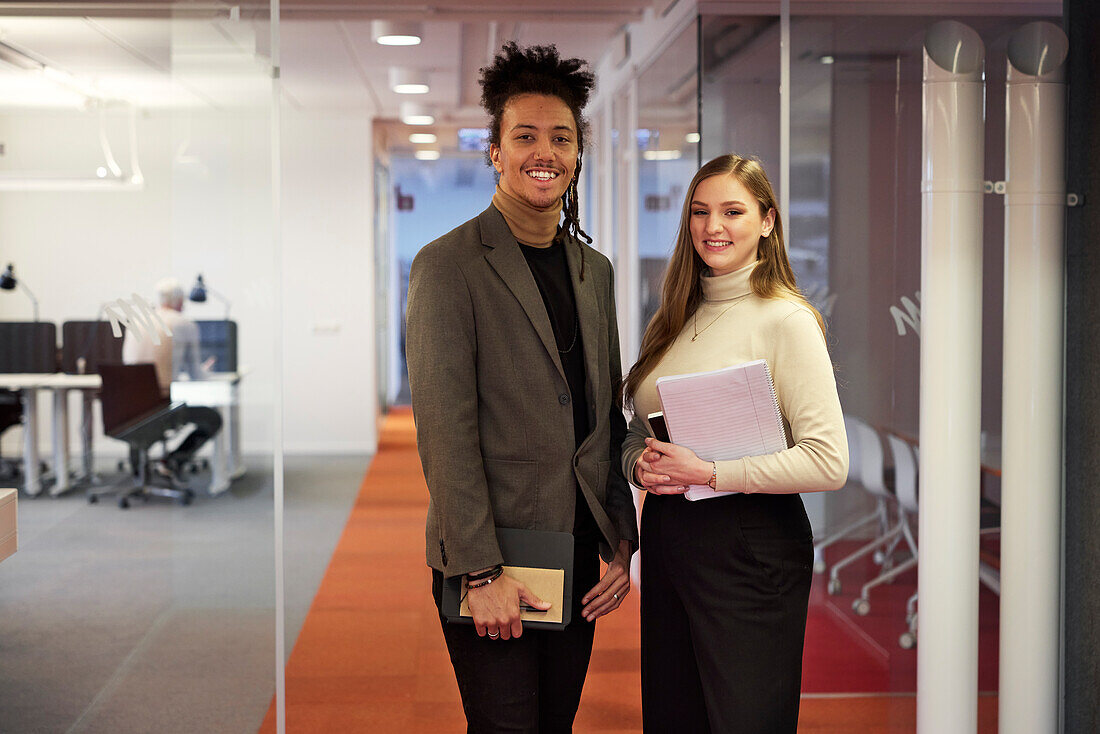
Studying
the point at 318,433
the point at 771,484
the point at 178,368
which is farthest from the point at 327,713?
the point at 318,433

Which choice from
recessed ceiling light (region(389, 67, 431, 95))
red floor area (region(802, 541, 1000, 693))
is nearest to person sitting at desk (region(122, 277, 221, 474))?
red floor area (region(802, 541, 1000, 693))

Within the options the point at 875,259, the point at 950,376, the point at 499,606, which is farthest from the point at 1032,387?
the point at 499,606

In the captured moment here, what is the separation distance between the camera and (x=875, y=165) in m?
3.42

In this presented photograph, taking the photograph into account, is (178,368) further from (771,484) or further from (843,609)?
(843,609)

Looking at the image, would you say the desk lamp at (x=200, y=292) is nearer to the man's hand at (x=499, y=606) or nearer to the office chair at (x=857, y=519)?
the man's hand at (x=499, y=606)

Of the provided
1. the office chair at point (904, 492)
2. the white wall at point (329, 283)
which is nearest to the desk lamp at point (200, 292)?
the office chair at point (904, 492)

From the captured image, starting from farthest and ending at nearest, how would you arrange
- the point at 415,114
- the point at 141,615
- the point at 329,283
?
the point at 329,283 → the point at 415,114 → the point at 141,615

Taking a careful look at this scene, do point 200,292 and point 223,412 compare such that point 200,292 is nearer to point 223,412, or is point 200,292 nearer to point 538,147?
point 223,412

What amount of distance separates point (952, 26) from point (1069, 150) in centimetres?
47

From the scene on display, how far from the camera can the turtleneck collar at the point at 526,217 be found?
1924mm

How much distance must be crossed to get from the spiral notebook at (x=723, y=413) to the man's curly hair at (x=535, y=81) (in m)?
0.42

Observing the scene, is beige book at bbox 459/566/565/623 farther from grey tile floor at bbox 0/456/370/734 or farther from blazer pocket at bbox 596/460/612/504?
grey tile floor at bbox 0/456/370/734

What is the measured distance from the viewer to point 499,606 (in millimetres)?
1831

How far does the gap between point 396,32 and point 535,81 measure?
3.89 meters
